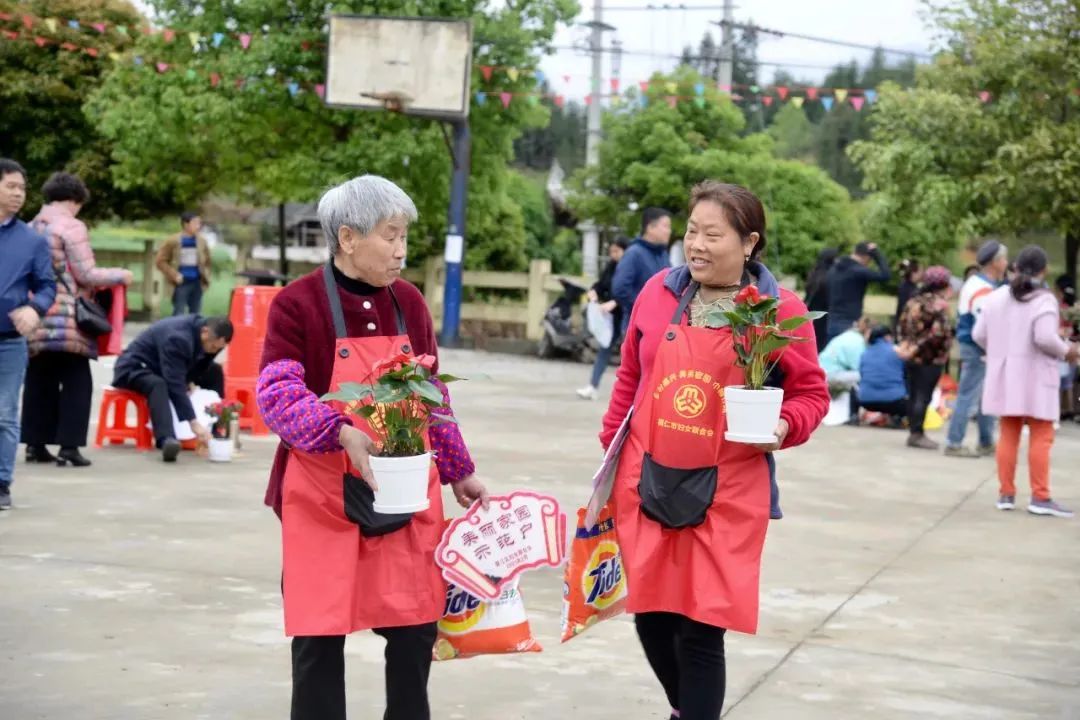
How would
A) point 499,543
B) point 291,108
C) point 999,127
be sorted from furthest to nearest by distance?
point 291,108
point 999,127
point 499,543

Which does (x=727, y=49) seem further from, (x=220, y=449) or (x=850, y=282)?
(x=220, y=449)

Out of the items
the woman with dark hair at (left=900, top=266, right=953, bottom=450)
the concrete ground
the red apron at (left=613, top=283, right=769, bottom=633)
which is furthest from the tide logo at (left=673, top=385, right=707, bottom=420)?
the woman with dark hair at (left=900, top=266, right=953, bottom=450)

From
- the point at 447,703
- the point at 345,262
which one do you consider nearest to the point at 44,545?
the point at 447,703

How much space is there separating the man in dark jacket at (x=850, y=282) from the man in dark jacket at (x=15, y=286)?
339 inches

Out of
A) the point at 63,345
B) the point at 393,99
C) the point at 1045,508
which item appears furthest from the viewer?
the point at 393,99

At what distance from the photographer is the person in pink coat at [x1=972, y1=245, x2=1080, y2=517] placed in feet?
28.3

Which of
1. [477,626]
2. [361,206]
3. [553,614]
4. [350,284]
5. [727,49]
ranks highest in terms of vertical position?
[727,49]

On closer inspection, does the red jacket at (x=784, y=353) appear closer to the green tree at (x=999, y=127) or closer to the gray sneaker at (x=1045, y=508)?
the gray sneaker at (x=1045, y=508)

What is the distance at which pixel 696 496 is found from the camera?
3.77 metres

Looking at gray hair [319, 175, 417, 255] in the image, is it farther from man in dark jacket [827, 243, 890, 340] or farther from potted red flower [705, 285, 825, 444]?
man in dark jacket [827, 243, 890, 340]

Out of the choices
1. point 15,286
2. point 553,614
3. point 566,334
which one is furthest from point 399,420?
point 566,334

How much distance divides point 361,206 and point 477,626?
1.05 metres

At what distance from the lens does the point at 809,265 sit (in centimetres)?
3291

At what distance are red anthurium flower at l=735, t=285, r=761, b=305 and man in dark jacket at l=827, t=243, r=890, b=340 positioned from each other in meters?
10.7
